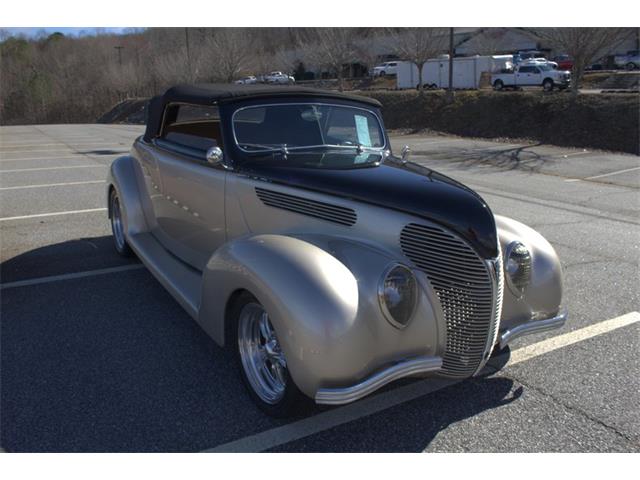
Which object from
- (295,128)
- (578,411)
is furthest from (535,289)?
(295,128)

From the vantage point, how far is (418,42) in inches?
1182

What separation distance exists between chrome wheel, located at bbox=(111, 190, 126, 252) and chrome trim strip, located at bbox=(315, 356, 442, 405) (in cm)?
387

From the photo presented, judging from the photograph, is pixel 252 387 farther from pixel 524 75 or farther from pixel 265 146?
pixel 524 75

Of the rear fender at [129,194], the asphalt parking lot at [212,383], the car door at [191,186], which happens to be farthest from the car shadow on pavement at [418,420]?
the rear fender at [129,194]

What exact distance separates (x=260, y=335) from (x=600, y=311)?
2.94 meters

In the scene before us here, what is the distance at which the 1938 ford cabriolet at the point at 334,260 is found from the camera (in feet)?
9.23

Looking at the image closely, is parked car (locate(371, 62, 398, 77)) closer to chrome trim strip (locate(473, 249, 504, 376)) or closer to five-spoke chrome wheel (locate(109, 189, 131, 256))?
five-spoke chrome wheel (locate(109, 189, 131, 256))

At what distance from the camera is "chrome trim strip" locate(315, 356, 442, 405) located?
269cm

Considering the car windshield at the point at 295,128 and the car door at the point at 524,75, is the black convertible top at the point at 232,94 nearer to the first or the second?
the car windshield at the point at 295,128

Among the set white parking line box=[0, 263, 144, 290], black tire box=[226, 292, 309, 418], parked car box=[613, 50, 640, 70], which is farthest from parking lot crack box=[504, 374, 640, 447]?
parked car box=[613, 50, 640, 70]

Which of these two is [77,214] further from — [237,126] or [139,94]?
[139,94]

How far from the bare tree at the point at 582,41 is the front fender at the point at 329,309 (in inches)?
796

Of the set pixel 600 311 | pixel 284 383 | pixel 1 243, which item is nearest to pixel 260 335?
pixel 284 383

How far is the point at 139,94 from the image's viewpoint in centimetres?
5641
